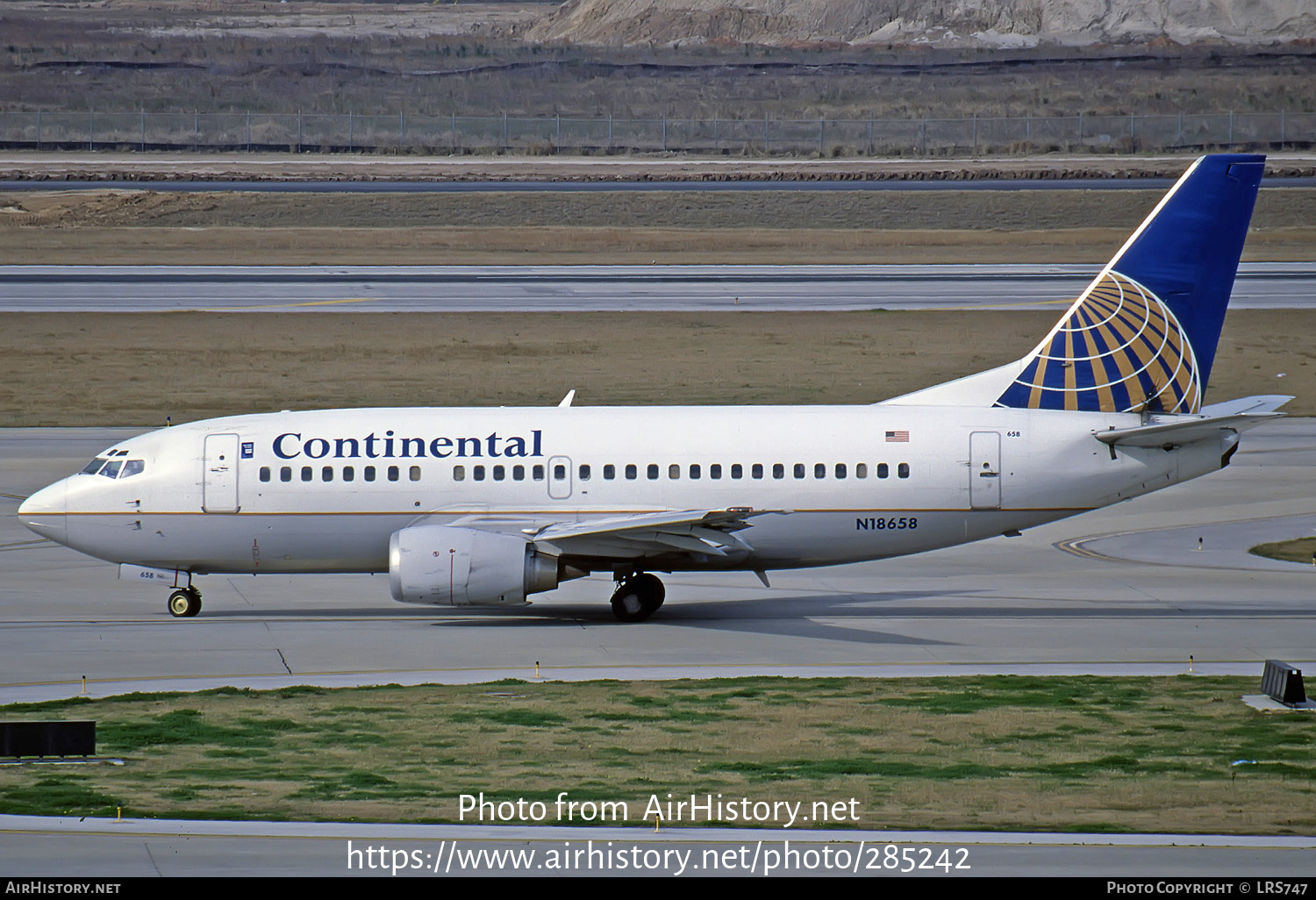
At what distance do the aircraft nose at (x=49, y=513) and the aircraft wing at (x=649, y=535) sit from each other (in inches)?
338

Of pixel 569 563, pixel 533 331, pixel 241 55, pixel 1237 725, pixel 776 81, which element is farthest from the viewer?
pixel 241 55

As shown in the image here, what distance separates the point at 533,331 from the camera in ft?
215

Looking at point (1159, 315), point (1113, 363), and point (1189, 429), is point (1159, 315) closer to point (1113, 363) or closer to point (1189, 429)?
point (1113, 363)

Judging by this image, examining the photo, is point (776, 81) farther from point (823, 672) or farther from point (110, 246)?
point (823, 672)

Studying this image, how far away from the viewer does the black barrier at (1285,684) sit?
22.9m

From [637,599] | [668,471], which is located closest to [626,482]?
[668,471]

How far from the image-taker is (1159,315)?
3123 cm

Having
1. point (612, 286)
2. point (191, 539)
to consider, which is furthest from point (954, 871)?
point (612, 286)

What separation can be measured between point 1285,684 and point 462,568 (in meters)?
13.3

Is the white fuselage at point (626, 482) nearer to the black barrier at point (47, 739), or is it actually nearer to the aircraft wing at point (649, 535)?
the aircraft wing at point (649, 535)

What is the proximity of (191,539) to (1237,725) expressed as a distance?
18.4 m

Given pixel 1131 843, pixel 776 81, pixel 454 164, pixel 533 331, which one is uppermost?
pixel 776 81

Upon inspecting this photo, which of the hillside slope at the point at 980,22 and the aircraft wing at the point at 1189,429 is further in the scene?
the hillside slope at the point at 980,22

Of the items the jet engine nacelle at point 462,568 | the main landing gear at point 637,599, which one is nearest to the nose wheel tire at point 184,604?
the jet engine nacelle at point 462,568
